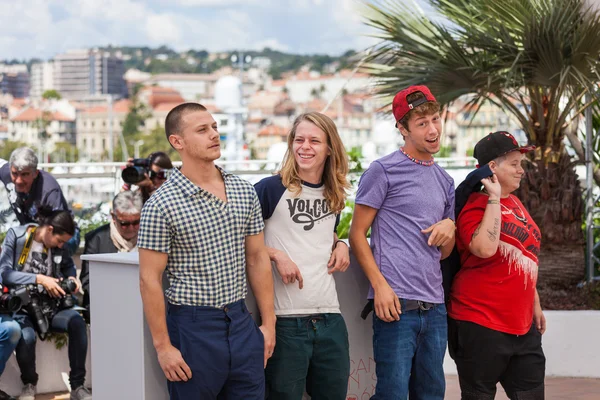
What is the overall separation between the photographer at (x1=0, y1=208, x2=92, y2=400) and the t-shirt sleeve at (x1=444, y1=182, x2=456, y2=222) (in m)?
2.75

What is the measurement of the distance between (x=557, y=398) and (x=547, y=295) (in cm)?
159

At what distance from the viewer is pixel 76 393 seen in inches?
224

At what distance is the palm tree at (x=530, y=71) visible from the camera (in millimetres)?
7031

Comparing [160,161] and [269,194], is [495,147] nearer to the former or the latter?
[269,194]

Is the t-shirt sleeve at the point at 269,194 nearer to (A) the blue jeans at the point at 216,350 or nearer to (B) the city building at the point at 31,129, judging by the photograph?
(A) the blue jeans at the point at 216,350

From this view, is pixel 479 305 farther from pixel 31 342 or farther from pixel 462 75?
pixel 462 75

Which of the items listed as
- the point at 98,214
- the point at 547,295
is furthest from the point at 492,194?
the point at 98,214

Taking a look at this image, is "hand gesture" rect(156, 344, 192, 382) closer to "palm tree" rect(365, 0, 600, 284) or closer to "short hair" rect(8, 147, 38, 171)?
"short hair" rect(8, 147, 38, 171)

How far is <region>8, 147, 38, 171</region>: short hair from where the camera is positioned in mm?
6332

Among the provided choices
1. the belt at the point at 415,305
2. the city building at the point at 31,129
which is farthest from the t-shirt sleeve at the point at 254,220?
the city building at the point at 31,129

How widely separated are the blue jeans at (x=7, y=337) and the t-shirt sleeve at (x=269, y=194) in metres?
2.49

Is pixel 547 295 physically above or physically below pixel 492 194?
below

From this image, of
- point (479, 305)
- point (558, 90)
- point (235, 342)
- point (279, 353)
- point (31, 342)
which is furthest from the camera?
point (558, 90)

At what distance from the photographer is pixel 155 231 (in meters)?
3.21
